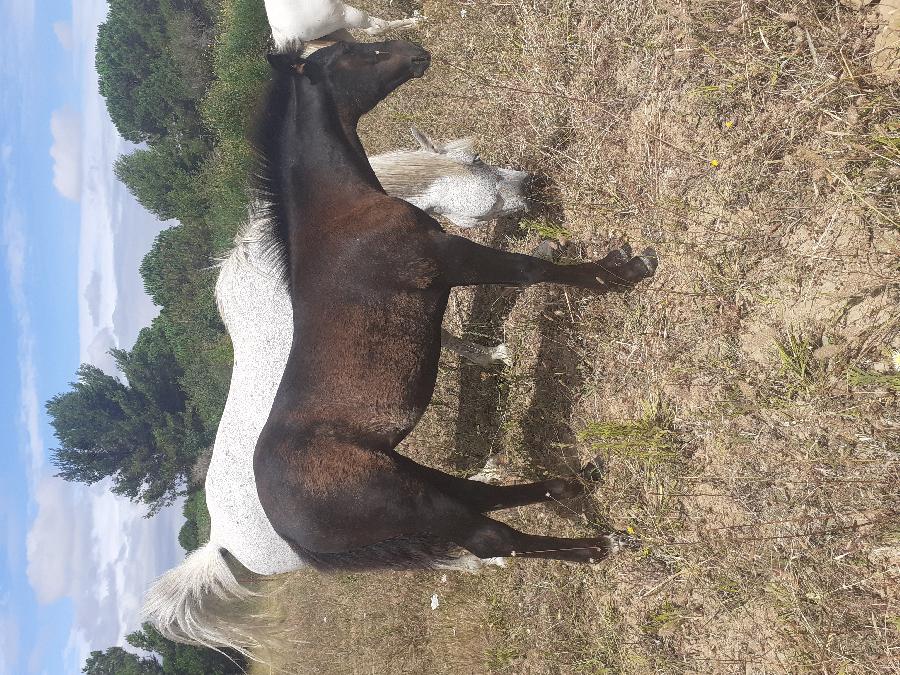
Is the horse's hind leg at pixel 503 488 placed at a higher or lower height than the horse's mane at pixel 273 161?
lower

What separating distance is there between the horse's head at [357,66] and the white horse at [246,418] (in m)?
0.86

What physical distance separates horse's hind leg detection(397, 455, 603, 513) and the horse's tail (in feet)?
5.36

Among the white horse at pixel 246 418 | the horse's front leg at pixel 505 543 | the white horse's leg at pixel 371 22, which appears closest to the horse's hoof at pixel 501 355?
the white horse at pixel 246 418

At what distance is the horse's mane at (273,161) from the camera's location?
7.99 ft

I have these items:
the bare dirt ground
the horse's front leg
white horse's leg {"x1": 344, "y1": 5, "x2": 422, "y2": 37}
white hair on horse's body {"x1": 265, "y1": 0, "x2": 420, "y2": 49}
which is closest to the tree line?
white horse's leg {"x1": 344, "y1": 5, "x2": 422, "y2": 37}

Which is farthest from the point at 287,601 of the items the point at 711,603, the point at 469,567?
the point at 711,603

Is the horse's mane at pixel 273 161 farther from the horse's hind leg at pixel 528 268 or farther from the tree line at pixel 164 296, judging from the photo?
the tree line at pixel 164 296

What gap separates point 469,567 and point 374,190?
6.08ft

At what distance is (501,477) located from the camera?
3.68m

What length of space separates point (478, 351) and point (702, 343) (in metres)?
1.61

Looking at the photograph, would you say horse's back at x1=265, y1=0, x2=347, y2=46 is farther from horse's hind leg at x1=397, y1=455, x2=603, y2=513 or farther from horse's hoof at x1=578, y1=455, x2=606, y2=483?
horse's hoof at x1=578, y1=455, x2=606, y2=483

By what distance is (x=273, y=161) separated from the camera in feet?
8.26

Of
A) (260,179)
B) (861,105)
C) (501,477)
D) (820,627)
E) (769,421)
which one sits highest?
(260,179)

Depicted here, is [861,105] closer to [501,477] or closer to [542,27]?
[542,27]
